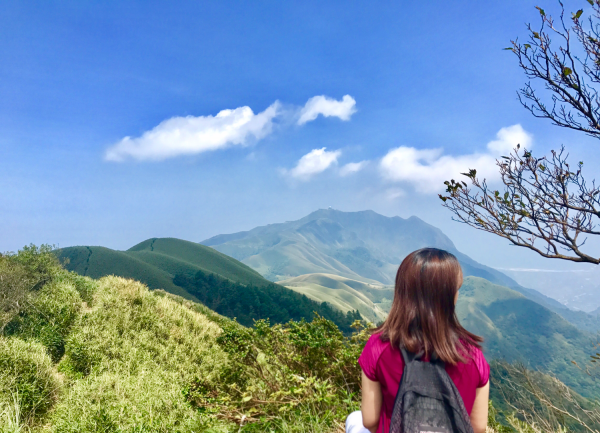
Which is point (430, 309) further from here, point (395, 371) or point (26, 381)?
point (26, 381)

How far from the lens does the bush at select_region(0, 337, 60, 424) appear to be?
5.70 metres

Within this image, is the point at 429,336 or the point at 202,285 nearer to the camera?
the point at 429,336

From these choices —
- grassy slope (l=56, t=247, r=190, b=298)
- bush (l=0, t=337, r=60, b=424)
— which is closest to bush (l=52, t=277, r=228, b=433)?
bush (l=0, t=337, r=60, b=424)

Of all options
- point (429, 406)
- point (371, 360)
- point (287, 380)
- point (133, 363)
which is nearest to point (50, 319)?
point (133, 363)

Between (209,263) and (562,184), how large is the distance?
115165mm

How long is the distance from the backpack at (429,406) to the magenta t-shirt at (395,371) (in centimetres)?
11

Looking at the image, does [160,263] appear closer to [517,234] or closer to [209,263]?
[209,263]

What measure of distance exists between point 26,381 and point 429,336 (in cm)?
723

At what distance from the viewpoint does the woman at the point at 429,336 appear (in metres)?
1.98

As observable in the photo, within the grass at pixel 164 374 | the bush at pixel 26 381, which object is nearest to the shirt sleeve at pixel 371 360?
the grass at pixel 164 374

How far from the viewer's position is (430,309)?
2.02 metres

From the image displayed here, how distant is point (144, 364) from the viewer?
24.9ft

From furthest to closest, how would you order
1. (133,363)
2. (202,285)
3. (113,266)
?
(113,266) < (202,285) < (133,363)

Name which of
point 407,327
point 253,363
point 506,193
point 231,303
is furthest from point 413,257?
point 231,303
